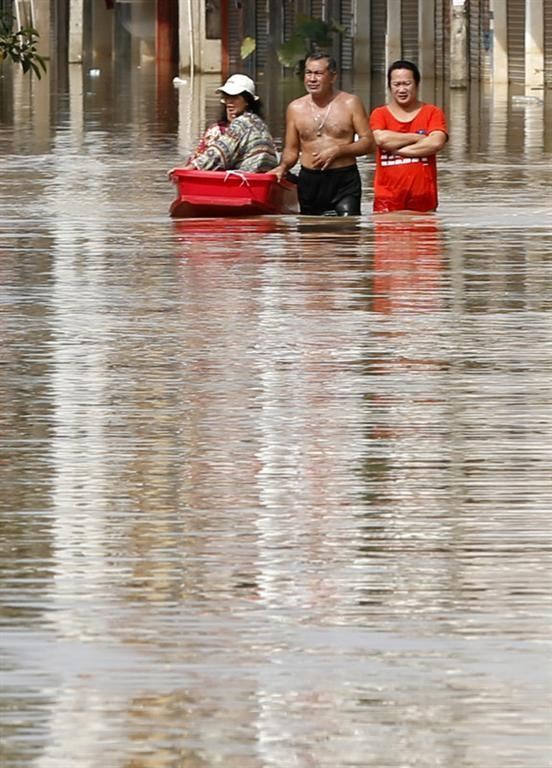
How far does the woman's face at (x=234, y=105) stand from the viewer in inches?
576

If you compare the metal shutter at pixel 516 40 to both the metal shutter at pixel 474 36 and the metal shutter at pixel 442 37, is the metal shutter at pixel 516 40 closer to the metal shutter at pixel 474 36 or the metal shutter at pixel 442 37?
the metal shutter at pixel 474 36

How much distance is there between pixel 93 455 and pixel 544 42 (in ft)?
105

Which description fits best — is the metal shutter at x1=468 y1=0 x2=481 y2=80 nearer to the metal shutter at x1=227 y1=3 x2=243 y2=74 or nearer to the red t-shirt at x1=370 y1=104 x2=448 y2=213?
the metal shutter at x1=227 y1=3 x2=243 y2=74

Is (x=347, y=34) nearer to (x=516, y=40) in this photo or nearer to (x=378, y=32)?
(x=378, y=32)

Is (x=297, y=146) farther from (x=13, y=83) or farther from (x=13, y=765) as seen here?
(x=13, y=83)

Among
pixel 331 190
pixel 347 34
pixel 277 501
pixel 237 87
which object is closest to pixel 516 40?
pixel 347 34

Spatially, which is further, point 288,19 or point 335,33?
point 288,19

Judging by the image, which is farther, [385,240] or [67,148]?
[67,148]

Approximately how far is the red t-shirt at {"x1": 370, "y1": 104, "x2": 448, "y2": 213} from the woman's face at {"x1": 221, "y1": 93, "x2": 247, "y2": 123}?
0.75m

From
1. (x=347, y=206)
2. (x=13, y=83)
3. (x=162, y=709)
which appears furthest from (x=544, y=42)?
(x=162, y=709)

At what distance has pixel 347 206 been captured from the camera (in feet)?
48.9

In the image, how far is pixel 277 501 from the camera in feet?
22.4

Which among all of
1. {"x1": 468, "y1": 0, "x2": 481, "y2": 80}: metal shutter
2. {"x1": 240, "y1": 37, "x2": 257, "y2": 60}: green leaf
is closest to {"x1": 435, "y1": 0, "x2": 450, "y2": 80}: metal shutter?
{"x1": 468, "y1": 0, "x2": 481, "y2": 80}: metal shutter

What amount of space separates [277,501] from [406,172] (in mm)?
7797
